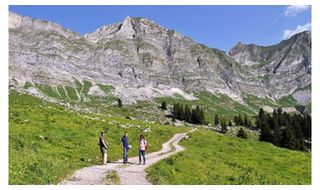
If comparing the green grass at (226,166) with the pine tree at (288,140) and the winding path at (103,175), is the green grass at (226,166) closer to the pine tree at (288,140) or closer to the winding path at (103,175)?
the winding path at (103,175)

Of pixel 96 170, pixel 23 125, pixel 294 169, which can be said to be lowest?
pixel 294 169

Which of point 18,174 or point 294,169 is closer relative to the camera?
point 18,174

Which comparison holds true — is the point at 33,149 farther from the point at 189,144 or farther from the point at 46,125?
the point at 189,144

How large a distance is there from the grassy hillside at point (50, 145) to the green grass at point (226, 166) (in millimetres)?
6246

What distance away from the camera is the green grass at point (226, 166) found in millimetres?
32469

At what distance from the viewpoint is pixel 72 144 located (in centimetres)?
4119

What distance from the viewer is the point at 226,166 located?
147ft

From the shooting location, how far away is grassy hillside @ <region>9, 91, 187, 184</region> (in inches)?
958

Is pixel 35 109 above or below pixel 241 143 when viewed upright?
above

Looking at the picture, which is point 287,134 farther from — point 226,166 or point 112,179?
point 112,179
